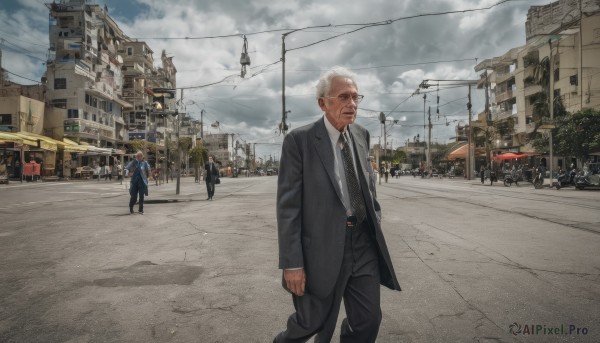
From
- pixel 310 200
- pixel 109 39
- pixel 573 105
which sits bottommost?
pixel 310 200

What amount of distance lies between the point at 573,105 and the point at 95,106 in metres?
50.7

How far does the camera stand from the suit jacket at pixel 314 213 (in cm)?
192

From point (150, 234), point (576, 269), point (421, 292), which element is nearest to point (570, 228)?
point (576, 269)

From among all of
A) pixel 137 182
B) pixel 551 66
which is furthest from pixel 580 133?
pixel 137 182

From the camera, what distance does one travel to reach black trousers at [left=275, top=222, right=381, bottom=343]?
75.9 inches

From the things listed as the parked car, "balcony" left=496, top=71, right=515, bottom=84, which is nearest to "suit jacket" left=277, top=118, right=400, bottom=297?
the parked car

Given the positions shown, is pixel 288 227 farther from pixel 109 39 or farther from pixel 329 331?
pixel 109 39

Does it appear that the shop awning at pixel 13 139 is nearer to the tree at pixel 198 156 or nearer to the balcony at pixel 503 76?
the tree at pixel 198 156

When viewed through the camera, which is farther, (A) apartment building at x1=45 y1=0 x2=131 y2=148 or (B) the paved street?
(A) apartment building at x1=45 y1=0 x2=131 y2=148

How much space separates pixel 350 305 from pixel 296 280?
0.33 meters

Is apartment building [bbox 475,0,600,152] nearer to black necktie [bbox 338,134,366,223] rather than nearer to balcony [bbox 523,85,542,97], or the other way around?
balcony [bbox 523,85,542,97]

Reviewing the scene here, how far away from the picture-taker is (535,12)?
5081 centimetres

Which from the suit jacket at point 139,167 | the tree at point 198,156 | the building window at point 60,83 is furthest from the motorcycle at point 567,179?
the building window at point 60,83

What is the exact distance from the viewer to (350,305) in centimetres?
201
